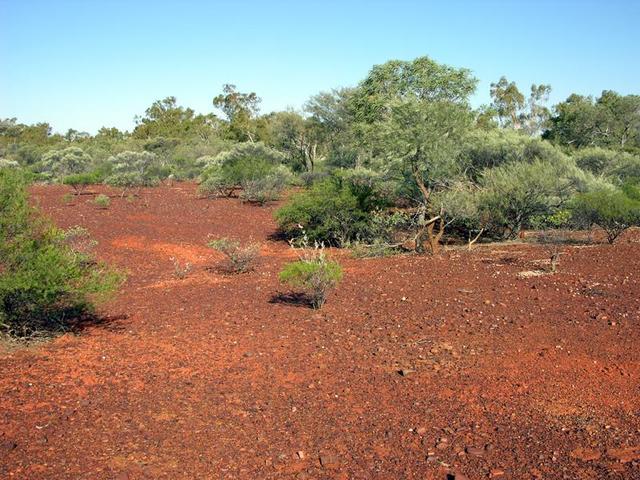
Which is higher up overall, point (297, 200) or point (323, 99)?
point (323, 99)

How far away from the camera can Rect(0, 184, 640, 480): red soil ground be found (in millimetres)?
4859

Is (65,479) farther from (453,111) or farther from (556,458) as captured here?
(453,111)

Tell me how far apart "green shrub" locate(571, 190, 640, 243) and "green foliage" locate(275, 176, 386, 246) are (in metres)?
5.32

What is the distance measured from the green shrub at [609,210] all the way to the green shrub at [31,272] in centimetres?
1140

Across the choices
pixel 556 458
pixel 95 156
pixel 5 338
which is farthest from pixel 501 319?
pixel 95 156

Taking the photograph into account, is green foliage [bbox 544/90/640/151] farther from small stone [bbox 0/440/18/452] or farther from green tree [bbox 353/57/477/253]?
small stone [bbox 0/440/18/452]

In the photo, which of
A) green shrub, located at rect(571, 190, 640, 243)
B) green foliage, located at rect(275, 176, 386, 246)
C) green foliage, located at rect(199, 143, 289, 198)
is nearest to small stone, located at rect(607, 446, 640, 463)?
green shrub, located at rect(571, 190, 640, 243)

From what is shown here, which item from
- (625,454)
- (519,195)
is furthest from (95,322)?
(519,195)

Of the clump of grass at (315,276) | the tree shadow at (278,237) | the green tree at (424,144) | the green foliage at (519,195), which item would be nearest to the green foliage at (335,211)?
the tree shadow at (278,237)

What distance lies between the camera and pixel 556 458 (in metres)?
4.77

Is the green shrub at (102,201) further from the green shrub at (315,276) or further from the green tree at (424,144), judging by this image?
the green shrub at (315,276)

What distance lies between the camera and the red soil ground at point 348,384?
15.9 feet

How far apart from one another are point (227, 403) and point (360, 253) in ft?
30.1

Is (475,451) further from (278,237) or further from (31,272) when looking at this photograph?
Result: (278,237)
